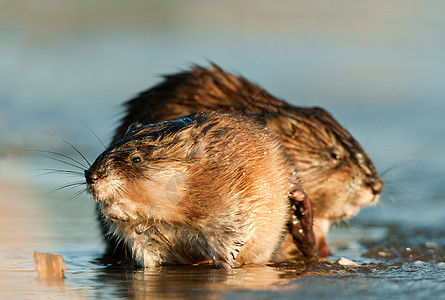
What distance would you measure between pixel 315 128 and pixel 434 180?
153 inches

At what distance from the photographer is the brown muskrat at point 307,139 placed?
6.38 m

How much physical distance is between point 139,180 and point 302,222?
59.1 inches

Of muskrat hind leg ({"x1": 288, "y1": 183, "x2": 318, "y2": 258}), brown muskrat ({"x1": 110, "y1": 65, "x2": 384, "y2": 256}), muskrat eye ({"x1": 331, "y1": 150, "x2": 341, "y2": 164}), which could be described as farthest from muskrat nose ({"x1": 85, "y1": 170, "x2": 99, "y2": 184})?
muskrat eye ({"x1": 331, "y1": 150, "x2": 341, "y2": 164})

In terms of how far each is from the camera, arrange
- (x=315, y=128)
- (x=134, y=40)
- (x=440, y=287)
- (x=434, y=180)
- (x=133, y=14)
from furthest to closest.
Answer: (x=133, y=14)
(x=134, y=40)
(x=434, y=180)
(x=315, y=128)
(x=440, y=287)

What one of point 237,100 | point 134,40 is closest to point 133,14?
point 134,40

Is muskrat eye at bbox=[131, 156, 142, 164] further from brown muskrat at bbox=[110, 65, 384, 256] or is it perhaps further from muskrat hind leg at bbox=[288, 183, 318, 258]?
brown muskrat at bbox=[110, 65, 384, 256]

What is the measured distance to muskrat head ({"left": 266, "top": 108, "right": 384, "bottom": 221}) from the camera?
638 centimetres

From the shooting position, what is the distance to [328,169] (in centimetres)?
642

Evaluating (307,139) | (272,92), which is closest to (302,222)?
(307,139)

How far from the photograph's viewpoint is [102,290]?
430 centimetres

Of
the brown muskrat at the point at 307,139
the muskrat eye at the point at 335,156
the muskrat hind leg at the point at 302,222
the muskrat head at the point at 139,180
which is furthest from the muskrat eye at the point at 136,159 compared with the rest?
the muskrat eye at the point at 335,156

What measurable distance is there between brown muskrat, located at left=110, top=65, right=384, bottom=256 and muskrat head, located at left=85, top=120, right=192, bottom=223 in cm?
159

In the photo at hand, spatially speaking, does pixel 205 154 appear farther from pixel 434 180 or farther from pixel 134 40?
pixel 134 40

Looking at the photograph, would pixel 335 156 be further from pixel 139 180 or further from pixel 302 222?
pixel 139 180
